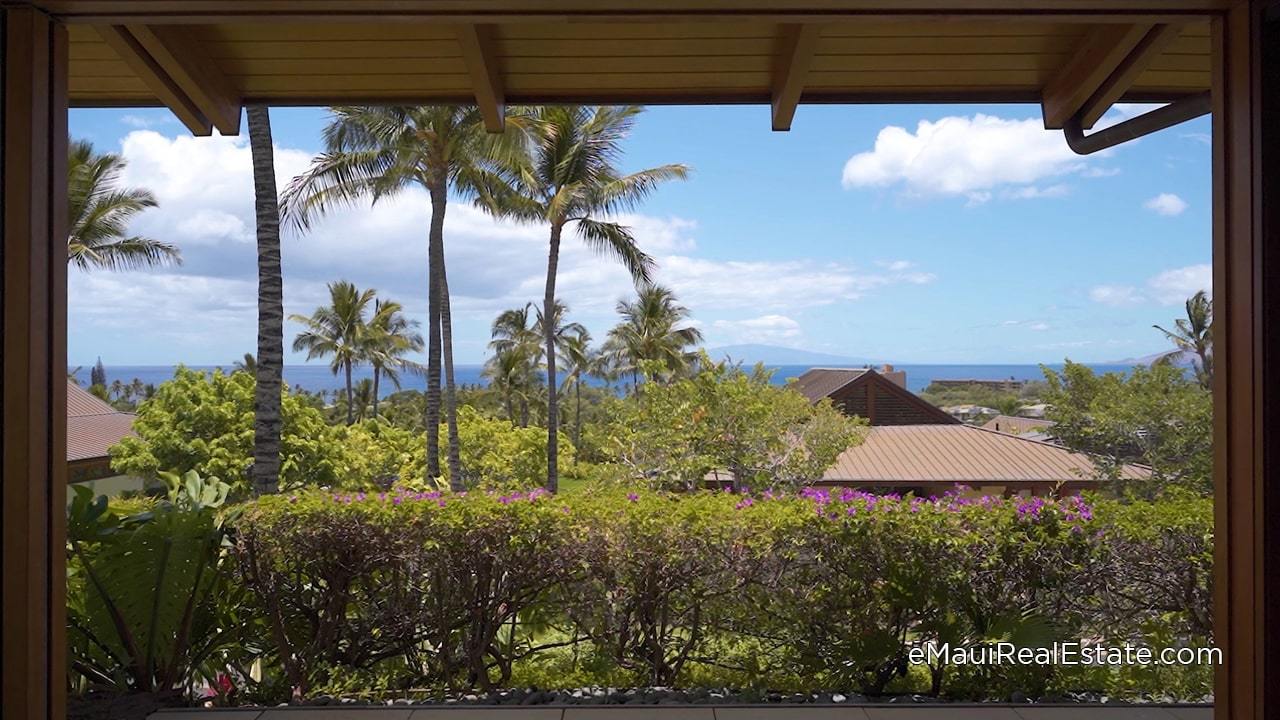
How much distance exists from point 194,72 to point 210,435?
22.8 metres

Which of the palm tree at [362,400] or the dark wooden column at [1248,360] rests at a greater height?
the dark wooden column at [1248,360]

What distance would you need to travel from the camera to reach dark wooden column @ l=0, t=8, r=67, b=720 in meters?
1.76

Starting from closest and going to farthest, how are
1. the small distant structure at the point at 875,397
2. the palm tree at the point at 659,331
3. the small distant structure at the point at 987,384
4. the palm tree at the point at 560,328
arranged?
the small distant structure at the point at 875,397
the palm tree at the point at 659,331
the palm tree at the point at 560,328
the small distant structure at the point at 987,384

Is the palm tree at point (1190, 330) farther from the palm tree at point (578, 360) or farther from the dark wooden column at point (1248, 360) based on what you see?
the dark wooden column at point (1248, 360)

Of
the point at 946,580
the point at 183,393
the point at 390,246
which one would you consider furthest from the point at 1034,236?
the point at 946,580

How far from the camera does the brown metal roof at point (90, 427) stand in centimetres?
2292

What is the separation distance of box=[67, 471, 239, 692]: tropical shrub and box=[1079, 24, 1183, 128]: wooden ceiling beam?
3.56m

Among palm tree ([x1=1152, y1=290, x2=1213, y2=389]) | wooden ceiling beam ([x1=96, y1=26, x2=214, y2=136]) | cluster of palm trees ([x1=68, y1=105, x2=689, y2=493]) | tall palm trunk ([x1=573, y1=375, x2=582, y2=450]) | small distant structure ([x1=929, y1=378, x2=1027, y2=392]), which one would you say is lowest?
tall palm trunk ([x1=573, y1=375, x2=582, y2=450])

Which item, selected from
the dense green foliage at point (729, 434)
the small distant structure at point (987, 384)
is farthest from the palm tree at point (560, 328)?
the dense green foliage at point (729, 434)

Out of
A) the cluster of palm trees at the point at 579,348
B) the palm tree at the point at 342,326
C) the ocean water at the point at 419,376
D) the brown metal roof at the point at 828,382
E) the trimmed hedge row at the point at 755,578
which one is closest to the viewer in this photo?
the trimmed hedge row at the point at 755,578

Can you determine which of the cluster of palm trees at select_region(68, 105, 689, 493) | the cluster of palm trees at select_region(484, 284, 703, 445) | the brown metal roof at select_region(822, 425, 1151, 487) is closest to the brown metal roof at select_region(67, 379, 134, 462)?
the cluster of palm trees at select_region(68, 105, 689, 493)

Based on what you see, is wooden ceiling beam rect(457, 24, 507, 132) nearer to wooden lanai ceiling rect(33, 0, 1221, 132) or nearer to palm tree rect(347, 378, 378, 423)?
wooden lanai ceiling rect(33, 0, 1221, 132)

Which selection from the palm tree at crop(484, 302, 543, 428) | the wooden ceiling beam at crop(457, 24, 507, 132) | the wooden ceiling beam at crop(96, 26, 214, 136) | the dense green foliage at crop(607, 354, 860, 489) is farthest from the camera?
the palm tree at crop(484, 302, 543, 428)

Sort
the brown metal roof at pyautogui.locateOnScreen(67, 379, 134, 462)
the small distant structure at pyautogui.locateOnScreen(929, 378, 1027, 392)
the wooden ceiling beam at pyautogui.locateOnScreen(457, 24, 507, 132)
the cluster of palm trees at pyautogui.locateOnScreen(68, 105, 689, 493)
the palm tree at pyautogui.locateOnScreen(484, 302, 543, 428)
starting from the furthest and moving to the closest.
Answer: the small distant structure at pyautogui.locateOnScreen(929, 378, 1027, 392)
the palm tree at pyautogui.locateOnScreen(484, 302, 543, 428)
the brown metal roof at pyautogui.locateOnScreen(67, 379, 134, 462)
the cluster of palm trees at pyautogui.locateOnScreen(68, 105, 689, 493)
the wooden ceiling beam at pyautogui.locateOnScreen(457, 24, 507, 132)
